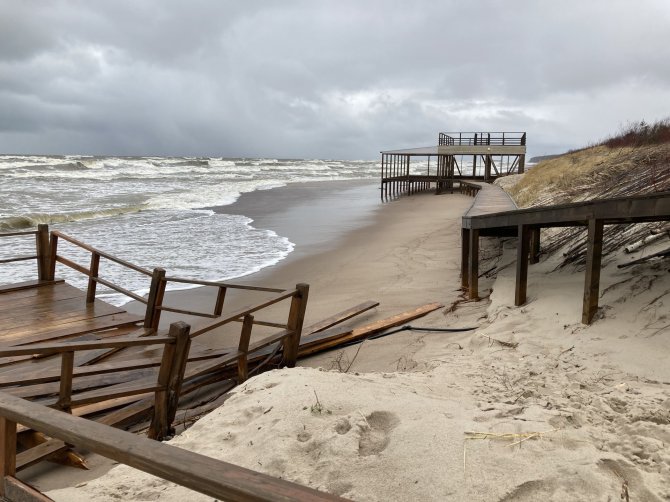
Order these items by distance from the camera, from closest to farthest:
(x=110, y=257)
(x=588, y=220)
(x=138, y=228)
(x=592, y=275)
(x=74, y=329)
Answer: (x=592, y=275) → (x=588, y=220) → (x=74, y=329) → (x=110, y=257) → (x=138, y=228)

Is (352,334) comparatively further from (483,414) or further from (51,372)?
(51,372)

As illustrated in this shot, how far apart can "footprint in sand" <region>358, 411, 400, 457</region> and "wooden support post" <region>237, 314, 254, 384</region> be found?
1.90 metres

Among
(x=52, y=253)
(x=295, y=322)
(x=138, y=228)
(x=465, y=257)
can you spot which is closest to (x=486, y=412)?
(x=295, y=322)

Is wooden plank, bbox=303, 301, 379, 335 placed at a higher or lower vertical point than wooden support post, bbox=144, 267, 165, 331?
lower

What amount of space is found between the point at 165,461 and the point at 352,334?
5.20 m

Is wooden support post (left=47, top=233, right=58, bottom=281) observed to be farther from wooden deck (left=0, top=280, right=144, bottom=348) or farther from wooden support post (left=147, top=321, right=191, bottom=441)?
wooden support post (left=147, top=321, right=191, bottom=441)

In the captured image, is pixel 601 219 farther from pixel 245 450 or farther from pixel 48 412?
pixel 48 412

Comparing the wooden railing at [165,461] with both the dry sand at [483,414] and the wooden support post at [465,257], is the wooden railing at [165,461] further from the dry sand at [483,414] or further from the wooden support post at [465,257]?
the wooden support post at [465,257]

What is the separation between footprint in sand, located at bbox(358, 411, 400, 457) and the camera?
3.12 m

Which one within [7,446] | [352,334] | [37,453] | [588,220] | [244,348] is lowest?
[352,334]

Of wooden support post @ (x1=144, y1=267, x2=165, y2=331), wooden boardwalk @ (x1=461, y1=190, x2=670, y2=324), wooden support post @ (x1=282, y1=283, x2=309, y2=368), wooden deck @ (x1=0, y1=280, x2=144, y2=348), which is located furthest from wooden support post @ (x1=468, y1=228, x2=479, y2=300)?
wooden deck @ (x1=0, y1=280, x2=144, y2=348)

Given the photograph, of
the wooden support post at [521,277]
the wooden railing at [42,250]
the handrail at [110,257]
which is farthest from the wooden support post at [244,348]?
the wooden railing at [42,250]

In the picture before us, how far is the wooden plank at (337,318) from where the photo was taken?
7.02 metres

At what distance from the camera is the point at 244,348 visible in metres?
5.13
